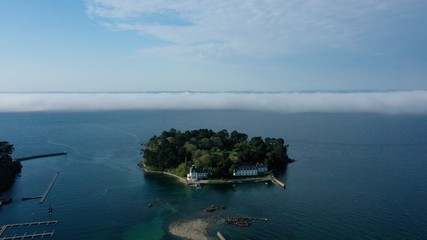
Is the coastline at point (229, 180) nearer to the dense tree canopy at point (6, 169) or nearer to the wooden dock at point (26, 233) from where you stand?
the wooden dock at point (26, 233)

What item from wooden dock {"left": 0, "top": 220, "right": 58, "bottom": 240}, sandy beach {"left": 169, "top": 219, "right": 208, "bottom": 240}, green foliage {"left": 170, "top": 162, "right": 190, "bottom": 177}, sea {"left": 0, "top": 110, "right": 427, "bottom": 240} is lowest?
wooden dock {"left": 0, "top": 220, "right": 58, "bottom": 240}

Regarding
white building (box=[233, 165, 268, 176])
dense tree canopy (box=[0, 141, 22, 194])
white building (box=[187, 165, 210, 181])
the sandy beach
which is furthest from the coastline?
dense tree canopy (box=[0, 141, 22, 194])

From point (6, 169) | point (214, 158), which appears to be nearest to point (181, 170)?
point (214, 158)

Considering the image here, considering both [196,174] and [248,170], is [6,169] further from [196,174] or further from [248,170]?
[248,170]

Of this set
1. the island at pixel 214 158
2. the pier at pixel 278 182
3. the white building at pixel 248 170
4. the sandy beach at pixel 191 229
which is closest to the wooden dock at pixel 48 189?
the island at pixel 214 158

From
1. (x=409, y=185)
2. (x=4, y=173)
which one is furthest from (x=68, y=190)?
(x=409, y=185)

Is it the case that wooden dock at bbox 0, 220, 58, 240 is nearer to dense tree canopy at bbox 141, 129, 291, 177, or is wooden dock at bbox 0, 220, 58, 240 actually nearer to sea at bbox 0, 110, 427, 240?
sea at bbox 0, 110, 427, 240
